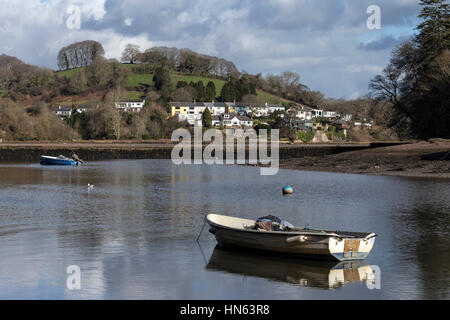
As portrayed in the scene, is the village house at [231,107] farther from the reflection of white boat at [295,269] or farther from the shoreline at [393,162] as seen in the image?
the reflection of white boat at [295,269]

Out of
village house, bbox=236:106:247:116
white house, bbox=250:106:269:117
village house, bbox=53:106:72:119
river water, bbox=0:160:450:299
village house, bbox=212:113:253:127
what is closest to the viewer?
river water, bbox=0:160:450:299

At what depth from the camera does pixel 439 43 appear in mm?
79875

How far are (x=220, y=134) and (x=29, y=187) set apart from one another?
336ft

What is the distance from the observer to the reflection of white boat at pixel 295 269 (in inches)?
737

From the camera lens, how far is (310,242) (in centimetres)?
2033

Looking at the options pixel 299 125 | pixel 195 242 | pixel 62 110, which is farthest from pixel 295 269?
pixel 62 110

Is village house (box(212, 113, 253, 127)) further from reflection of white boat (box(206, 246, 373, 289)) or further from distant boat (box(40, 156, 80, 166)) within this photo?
reflection of white boat (box(206, 246, 373, 289))

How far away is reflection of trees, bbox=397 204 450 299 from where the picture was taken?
58.6ft

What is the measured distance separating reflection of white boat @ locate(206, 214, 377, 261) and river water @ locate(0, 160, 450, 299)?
0.41m

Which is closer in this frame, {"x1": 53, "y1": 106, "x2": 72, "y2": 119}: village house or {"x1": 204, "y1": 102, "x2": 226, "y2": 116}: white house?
{"x1": 53, "y1": 106, "x2": 72, "y2": 119}: village house

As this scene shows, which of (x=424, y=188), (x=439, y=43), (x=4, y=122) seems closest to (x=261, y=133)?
(x=4, y=122)

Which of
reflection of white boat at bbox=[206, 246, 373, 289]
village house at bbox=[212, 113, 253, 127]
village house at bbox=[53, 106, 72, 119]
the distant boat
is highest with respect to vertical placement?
village house at bbox=[53, 106, 72, 119]

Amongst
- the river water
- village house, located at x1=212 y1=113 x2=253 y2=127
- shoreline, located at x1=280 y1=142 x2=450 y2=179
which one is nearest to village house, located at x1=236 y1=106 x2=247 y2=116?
village house, located at x1=212 y1=113 x2=253 y2=127

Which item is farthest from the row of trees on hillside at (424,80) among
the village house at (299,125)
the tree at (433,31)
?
the village house at (299,125)
